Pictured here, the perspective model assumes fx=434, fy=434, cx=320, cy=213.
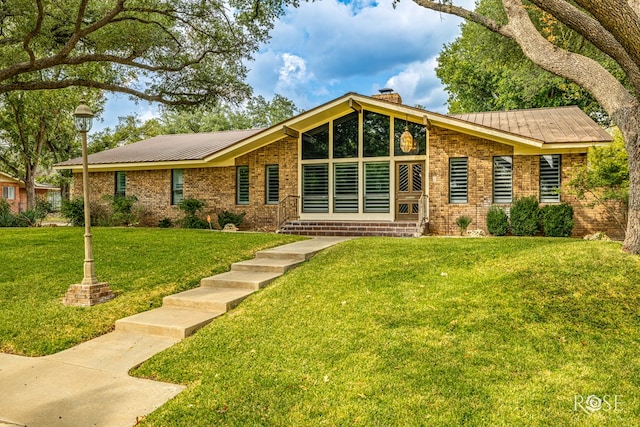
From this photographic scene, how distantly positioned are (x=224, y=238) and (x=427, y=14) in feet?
23.9

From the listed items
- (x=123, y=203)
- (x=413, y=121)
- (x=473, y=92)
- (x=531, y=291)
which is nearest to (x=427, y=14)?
(x=413, y=121)

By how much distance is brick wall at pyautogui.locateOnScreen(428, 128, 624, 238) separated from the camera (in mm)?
12648

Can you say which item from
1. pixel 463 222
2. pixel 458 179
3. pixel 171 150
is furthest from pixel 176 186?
pixel 463 222

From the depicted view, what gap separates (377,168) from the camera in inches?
579

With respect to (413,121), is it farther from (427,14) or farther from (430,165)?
(427,14)

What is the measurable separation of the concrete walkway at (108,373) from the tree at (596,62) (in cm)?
571

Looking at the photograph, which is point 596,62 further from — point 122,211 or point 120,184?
point 120,184

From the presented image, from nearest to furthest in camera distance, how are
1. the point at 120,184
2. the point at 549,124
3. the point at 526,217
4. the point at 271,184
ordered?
the point at 526,217
the point at 549,124
the point at 271,184
the point at 120,184

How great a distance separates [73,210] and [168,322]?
14572 mm

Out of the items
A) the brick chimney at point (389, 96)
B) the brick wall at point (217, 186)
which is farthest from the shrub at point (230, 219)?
the brick chimney at point (389, 96)

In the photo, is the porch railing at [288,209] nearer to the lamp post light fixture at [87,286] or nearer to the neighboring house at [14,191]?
the lamp post light fixture at [87,286]

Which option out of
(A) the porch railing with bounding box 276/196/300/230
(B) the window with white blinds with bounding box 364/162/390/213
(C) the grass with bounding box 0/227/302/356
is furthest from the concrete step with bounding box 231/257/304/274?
(B) the window with white blinds with bounding box 364/162/390/213

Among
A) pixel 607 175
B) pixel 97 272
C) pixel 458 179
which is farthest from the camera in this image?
pixel 458 179

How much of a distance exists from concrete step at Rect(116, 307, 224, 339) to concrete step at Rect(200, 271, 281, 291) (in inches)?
39.1
